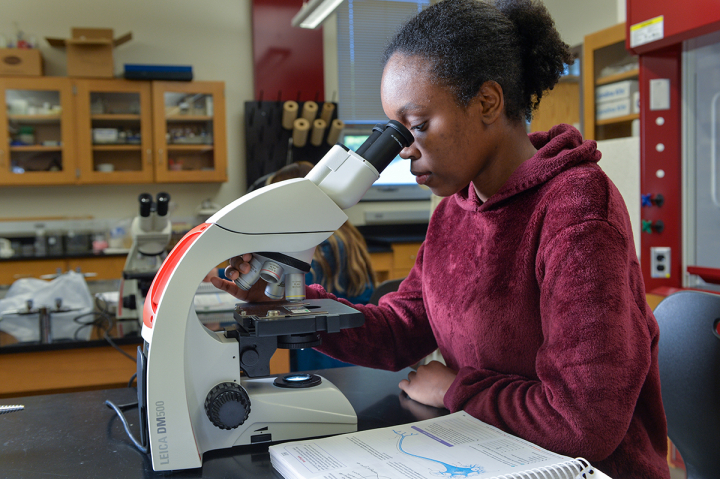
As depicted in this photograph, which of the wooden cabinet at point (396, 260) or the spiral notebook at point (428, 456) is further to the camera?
the wooden cabinet at point (396, 260)

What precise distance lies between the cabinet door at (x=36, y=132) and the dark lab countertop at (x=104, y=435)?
3510mm

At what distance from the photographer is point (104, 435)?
0.84 meters

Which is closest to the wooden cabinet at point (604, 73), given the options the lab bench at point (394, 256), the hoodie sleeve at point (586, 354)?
the lab bench at point (394, 256)

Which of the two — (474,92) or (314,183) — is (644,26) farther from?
(314,183)

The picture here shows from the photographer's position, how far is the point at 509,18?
93 centimetres

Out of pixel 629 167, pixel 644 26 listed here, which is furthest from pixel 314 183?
pixel 629 167

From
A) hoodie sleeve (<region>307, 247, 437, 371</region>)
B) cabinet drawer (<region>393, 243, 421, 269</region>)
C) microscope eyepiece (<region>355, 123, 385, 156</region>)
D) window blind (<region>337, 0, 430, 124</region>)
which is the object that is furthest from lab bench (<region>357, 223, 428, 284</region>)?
microscope eyepiece (<region>355, 123, 385, 156</region>)

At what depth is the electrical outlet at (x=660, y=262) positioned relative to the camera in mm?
2234

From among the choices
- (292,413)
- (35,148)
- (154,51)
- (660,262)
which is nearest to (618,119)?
(660,262)

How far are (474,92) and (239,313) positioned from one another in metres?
0.48

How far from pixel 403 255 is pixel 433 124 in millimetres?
3435

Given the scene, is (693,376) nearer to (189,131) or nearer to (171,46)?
(189,131)

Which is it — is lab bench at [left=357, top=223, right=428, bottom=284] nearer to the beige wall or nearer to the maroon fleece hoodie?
the beige wall

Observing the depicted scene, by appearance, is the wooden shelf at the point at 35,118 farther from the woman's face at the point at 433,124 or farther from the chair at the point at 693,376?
the chair at the point at 693,376
